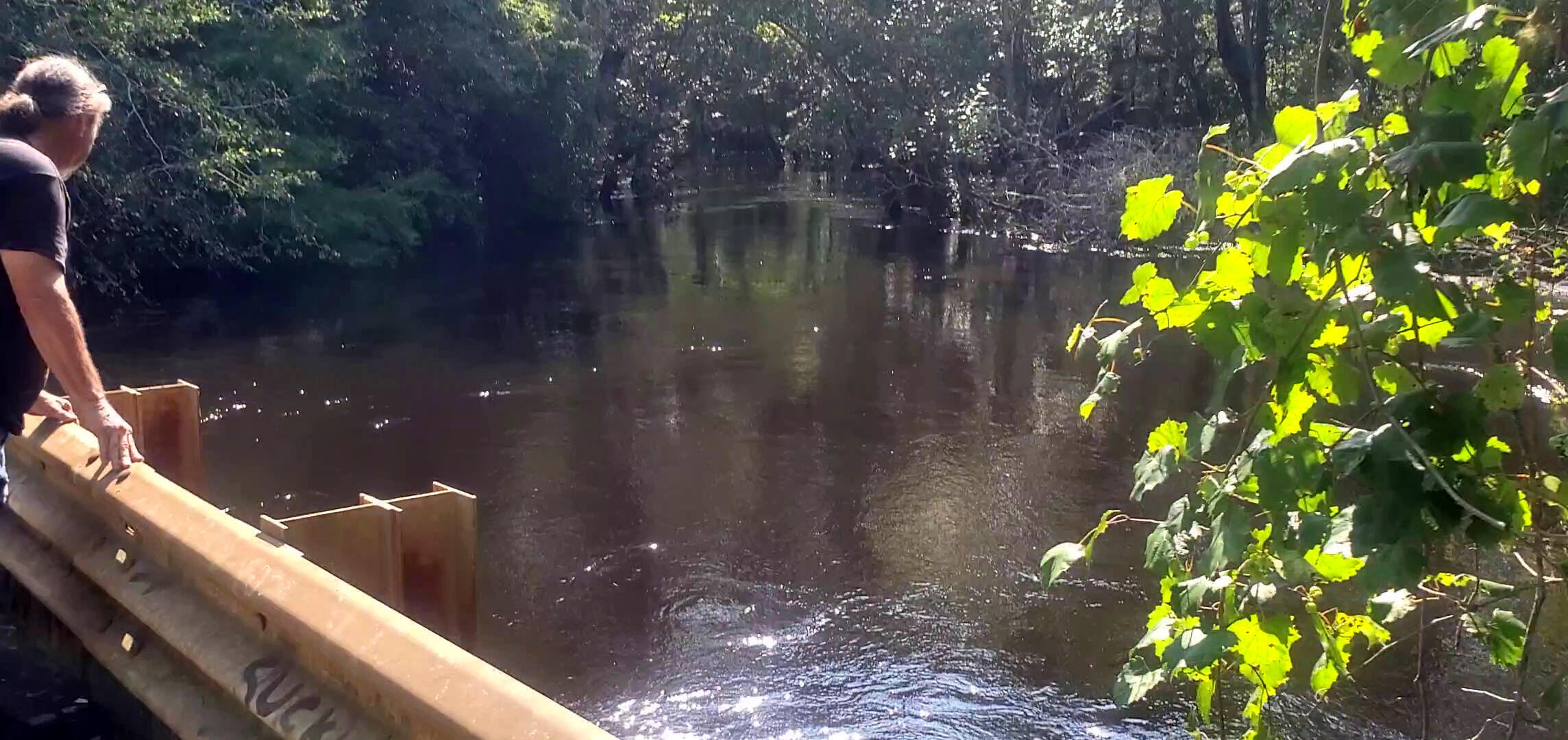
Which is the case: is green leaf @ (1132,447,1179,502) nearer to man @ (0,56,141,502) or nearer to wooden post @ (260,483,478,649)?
wooden post @ (260,483,478,649)

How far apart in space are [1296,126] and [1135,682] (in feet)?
4.29

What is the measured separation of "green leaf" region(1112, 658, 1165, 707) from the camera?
10.4 feet

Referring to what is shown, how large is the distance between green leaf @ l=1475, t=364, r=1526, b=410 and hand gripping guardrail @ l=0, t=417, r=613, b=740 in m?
1.76

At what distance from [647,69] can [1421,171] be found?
40408 mm

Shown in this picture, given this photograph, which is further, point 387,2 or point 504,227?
point 504,227

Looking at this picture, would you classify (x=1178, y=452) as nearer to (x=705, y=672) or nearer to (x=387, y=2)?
(x=705, y=672)

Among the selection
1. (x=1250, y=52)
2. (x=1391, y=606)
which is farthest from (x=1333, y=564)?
(x=1250, y=52)

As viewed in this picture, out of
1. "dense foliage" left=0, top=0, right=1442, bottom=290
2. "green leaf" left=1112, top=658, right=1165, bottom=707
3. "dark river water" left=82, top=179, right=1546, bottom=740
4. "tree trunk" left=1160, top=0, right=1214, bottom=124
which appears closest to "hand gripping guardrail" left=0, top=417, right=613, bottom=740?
"green leaf" left=1112, top=658, right=1165, bottom=707

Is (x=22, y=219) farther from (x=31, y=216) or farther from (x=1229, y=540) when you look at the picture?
(x=1229, y=540)

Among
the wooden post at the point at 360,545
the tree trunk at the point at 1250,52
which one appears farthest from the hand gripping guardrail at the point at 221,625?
the tree trunk at the point at 1250,52

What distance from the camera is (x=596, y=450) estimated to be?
11.2 m

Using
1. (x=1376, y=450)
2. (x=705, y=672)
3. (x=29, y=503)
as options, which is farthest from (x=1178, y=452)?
(x=705, y=672)

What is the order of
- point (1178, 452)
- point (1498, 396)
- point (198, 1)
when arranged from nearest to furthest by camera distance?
1. point (1498, 396)
2. point (1178, 452)
3. point (198, 1)

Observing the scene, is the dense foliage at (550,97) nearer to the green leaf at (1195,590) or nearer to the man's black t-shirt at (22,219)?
the man's black t-shirt at (22,219)
